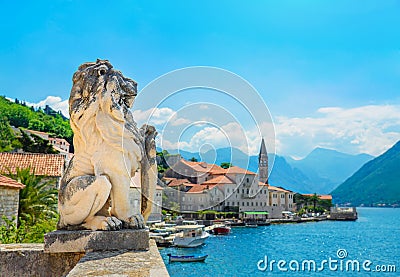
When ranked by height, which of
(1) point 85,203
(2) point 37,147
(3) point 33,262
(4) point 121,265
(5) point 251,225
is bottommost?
(5) point 251,225

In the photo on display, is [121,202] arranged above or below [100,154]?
below

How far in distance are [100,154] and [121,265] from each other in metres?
1.35

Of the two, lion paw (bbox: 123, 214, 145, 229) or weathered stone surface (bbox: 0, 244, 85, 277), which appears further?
lion paw (bbox: 123, 214, 145, 229)

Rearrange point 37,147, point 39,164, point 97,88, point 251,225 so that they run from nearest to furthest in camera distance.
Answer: point 97,88, point 39,164, point 37,147, point 251,225

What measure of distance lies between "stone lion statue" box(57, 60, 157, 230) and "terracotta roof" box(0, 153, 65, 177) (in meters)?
20.3

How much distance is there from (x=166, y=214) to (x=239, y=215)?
62.0 ft

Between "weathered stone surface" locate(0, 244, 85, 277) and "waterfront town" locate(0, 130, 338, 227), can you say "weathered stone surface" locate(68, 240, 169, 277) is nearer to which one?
"weathered stone surface" locate(0, 244, 85, 277)

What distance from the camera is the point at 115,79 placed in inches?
172

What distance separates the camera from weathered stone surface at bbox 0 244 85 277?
3.86 meters

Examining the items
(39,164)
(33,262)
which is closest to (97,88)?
(33,262)

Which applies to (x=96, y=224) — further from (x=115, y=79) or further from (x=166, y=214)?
(x=166, y=214)

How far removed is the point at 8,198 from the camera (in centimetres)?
1529

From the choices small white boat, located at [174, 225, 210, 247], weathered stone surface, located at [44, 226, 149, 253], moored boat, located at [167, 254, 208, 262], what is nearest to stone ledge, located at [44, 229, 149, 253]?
weathered stone surface, located at [44, 226, 149, 253]

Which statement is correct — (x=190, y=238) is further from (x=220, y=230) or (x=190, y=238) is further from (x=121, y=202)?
(x=121, y=202)
